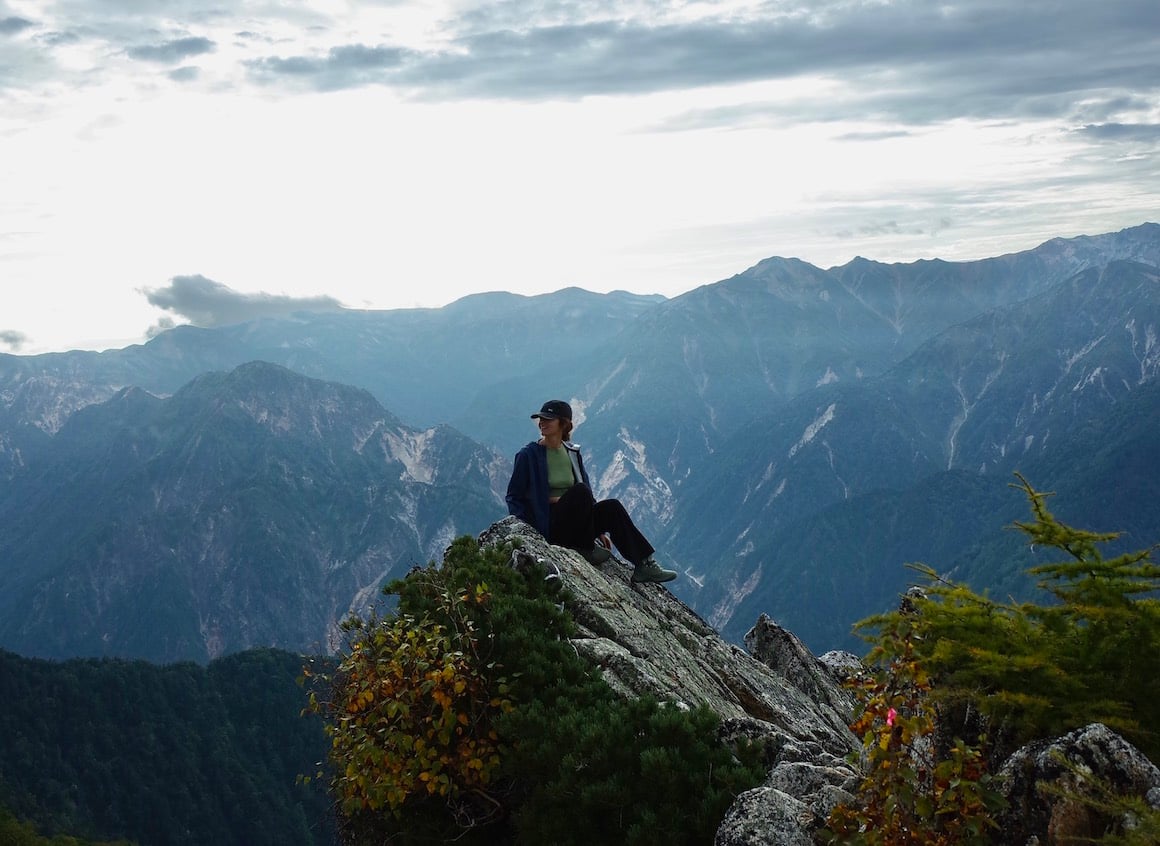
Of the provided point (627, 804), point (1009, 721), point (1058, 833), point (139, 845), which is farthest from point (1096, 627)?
point (139, 845)

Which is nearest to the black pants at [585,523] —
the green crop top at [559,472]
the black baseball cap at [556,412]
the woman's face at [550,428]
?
the green crop top at [559,472]

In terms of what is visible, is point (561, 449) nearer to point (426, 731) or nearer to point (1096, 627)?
point (426, 731)

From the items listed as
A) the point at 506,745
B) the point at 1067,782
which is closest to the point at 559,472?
the point at 506,745

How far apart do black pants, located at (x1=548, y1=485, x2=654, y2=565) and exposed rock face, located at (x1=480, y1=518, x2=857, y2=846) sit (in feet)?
1.55

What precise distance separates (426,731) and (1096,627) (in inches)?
285

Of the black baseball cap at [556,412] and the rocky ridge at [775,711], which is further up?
the black baseball cap at [556,412]

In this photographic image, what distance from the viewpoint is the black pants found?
17.7 m

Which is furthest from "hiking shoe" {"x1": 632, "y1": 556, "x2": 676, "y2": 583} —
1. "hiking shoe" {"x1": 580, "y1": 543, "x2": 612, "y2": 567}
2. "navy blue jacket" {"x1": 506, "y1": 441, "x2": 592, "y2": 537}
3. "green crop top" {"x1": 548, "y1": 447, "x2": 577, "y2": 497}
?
"green crop top" {"x1": 548, "y1": 447, "x2": 577, "y2": 497}

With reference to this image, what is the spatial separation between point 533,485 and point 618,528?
69.8 inches

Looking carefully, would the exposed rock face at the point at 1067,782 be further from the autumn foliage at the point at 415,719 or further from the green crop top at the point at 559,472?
the green crop top at the point at 559,472

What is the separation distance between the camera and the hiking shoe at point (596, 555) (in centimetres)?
1779

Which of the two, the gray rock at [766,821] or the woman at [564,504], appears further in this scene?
the woman at [564,504]

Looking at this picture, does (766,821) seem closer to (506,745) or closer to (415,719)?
(506,745)

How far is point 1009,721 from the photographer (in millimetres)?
7809
